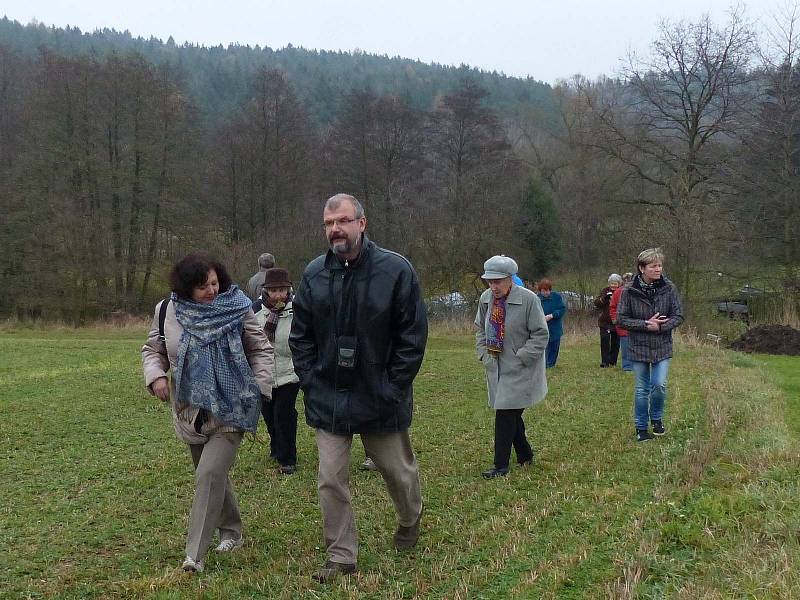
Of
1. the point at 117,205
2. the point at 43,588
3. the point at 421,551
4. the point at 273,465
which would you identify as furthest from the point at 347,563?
the point at 117,205

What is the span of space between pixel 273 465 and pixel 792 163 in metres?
29.1

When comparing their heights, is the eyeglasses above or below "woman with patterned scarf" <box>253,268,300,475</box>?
above

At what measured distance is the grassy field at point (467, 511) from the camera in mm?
3805

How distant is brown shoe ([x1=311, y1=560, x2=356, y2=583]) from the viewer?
401 centimetres

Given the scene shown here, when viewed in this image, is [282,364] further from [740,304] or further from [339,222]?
[740,304]

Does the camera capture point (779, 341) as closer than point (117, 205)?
Yes

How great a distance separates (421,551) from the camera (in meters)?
4.47

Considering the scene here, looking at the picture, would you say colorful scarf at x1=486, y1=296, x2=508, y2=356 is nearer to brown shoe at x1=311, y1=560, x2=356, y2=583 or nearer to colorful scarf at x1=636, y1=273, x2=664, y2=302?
colorful scarf at x1=636, y1=273, x2=664, y2=302

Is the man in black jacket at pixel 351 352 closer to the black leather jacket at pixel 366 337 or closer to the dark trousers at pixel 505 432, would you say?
the black leather jacket at pixel 366 337

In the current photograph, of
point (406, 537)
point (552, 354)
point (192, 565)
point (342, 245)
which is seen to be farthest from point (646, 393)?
point (552, 354)

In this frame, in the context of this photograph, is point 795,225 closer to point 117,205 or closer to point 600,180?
point 600,180

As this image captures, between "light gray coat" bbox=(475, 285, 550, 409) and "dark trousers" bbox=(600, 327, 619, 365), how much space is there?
869 cm

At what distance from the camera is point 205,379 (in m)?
4.27

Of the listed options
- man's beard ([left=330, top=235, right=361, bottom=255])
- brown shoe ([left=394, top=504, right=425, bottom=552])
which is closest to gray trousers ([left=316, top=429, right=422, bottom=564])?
brown shoe ([left=394, top=504, right=425, bottom=552])
